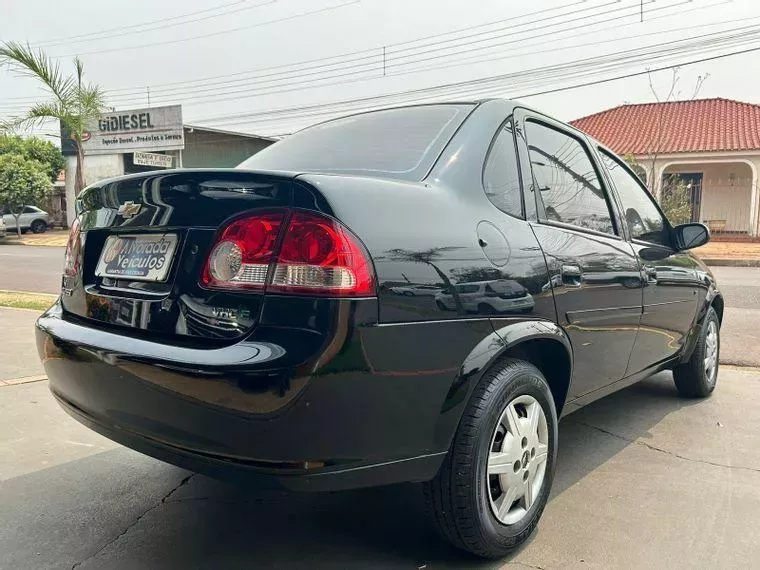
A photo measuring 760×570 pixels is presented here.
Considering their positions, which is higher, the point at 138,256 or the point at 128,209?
the point at 128,209

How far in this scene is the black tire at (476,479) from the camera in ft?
6.88

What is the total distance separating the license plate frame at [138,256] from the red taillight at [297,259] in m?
0.26

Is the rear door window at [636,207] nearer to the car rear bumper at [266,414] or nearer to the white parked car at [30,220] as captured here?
the car rear bumper at [266,414]

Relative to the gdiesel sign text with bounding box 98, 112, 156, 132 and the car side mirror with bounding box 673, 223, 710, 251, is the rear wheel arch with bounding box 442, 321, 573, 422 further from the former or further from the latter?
the gdiesel sign text with bounding box 98, 112, 156, 132

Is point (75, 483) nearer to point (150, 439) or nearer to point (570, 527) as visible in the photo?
point (150, 439)

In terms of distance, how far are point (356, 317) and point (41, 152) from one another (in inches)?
1304

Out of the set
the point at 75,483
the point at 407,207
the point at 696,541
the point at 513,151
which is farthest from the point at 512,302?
the point at 75,483

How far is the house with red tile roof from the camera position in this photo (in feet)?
70.5

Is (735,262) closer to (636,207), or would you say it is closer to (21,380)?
(636,207)

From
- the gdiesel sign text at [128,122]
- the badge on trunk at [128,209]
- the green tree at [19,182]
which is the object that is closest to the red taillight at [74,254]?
the badge on trunk at [128,209]

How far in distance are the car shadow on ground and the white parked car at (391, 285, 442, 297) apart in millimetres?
829

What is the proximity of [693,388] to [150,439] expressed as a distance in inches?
149

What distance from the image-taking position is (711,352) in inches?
177

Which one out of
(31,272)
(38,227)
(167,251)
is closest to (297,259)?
(167,251)
